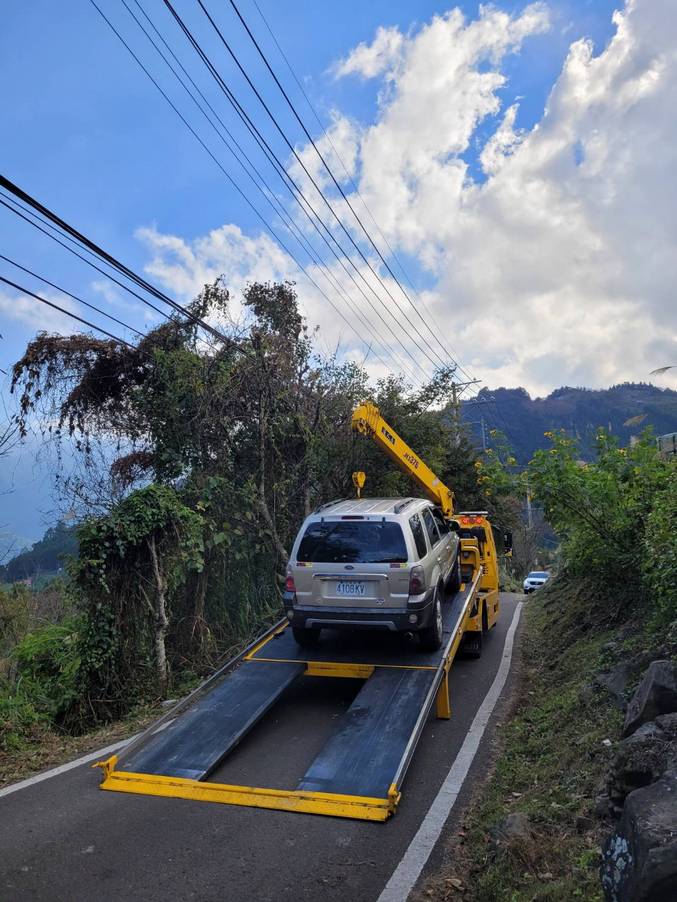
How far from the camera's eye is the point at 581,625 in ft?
32.5

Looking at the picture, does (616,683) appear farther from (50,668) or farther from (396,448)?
(50,668)

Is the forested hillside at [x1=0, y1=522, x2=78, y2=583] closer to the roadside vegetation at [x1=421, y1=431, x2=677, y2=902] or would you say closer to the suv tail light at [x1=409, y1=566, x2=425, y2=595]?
the roadside vegetation at [x1=421, y1=431, x2=677, y2=902]

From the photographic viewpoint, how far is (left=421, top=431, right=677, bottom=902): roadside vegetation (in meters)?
3.75

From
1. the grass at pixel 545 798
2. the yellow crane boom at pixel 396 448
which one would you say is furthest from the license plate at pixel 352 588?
the yellow crane boom at pixel 396 448

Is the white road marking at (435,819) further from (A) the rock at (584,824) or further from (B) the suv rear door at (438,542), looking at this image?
(B) the suv rear door at (438,542)

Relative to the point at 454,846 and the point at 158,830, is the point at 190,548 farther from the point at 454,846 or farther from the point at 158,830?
the point at 454,846

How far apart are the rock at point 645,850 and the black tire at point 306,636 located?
15.1ft

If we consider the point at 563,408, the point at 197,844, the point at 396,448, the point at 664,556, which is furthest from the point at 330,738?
the point at 563,408

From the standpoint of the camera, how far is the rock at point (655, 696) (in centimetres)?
444

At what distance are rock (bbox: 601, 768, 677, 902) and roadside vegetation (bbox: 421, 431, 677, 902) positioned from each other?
12.9 inches

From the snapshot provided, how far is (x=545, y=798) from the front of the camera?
457 cm

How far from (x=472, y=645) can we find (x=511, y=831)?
19.8 ft

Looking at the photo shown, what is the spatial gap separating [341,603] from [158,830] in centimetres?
313

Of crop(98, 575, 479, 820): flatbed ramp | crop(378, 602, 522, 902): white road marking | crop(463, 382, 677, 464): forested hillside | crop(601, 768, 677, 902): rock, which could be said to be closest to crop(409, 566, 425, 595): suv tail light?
crop(98, 575, 479, 820): flatbed ramp
